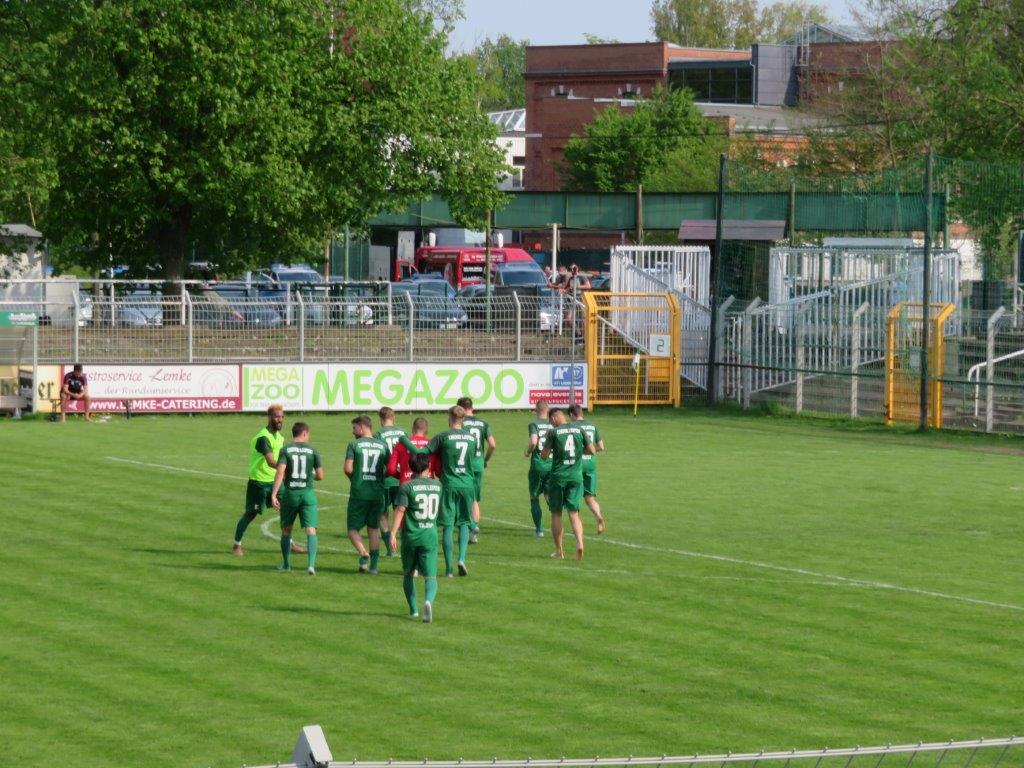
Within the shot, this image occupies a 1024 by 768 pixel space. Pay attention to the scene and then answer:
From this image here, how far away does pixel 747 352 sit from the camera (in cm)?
3928

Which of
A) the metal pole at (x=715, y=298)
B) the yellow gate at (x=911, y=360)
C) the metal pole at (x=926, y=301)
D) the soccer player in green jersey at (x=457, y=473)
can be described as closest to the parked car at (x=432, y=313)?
the metal pole at (x=715, y=298)

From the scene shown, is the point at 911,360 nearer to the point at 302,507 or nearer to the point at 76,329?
the point at 76,329

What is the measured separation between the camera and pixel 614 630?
15203mm

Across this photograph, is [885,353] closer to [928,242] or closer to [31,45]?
[928,242]

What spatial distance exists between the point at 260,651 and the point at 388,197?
3797cm

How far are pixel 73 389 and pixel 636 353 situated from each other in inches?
533

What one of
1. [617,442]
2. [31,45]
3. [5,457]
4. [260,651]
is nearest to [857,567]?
[260,651]

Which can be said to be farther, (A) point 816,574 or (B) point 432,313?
(B) point 432,313

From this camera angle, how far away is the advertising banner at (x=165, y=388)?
36750 millimetres

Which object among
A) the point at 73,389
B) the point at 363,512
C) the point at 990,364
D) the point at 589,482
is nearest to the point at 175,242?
the point at 73,389

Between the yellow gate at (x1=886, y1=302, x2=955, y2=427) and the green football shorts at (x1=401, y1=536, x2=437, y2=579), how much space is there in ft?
69.7

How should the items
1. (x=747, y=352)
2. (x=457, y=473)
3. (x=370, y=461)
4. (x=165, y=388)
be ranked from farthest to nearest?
(x=747, y=352)
(x=165, y=388)
(x=457, y=473)
(x=370, y=461)

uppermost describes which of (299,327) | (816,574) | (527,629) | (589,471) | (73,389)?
(299,327)

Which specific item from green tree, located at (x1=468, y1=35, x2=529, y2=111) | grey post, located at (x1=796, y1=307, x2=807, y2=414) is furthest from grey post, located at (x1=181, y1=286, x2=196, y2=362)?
green tree, located at (x1=468, y1=35, x2=529, y2=111)
